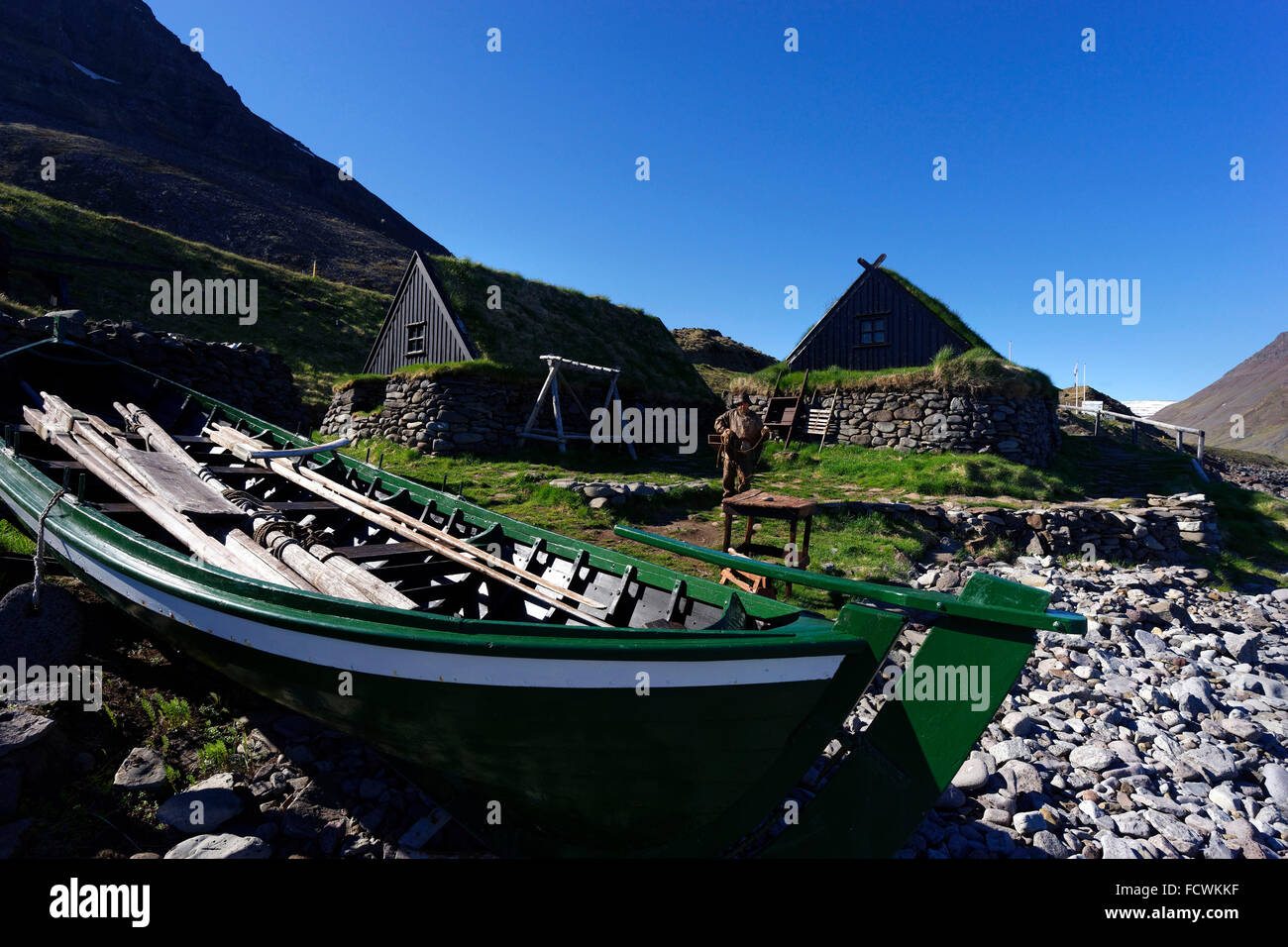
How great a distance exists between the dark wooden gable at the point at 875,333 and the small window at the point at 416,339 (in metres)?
12.7

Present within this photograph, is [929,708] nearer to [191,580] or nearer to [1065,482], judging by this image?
[191,580]

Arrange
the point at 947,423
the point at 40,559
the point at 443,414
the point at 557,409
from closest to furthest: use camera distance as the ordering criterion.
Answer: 1. the point at 40,559
2. the point at 443,414
3. the point at 557,409
4. the point at 947,423

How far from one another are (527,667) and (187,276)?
1534 inches

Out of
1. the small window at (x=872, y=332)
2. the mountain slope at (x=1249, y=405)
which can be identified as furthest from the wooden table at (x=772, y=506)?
the mountain slope at (x=1249, y=405)

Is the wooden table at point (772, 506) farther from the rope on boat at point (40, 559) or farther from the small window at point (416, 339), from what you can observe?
the small window at point (416, 339)

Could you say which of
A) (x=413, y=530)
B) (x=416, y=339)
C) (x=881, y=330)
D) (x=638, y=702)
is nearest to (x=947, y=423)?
(x=881, y=330)

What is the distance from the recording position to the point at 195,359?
1270 cm

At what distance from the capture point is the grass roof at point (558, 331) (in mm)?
18188

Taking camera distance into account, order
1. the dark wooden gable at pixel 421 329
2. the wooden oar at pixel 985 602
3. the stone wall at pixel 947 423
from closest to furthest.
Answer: the wooden oar at pixel 985 602 < the stone wall at pixel 947 423 < the dark wooden gable at pixel 421 329

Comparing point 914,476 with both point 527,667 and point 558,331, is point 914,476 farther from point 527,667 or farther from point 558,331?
point 527,667

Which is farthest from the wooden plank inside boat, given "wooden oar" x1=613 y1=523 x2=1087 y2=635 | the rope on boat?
"wooden oar" x1=613 y1=523 x2=1087 y2=635

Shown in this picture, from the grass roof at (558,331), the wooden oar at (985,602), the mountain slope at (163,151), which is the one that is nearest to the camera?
the wooden oar at (985,602)

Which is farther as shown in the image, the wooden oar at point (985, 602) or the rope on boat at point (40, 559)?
the rope on boat at point (40, 559)
